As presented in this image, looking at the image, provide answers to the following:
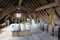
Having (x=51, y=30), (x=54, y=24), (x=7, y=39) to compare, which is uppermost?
(x=54, y=24)

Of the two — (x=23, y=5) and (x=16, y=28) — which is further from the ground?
(x=23, y=5)

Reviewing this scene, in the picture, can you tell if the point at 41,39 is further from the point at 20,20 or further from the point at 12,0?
the point at 20,20

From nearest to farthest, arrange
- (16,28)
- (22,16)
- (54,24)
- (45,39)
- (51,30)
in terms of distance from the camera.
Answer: (45,39), (54,24), (51,30), (16,28), (22,16)

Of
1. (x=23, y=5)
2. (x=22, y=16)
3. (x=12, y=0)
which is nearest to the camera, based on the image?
(x=12, y=0)

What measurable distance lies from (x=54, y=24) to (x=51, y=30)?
60cm

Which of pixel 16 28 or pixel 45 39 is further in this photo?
pixel 16 28

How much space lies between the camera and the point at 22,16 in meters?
15.5

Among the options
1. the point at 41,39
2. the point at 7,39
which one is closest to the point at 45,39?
the point at 41,39

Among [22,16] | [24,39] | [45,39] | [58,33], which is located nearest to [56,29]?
[58,33]

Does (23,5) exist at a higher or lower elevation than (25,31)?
higher

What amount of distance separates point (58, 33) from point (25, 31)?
2.25 meters

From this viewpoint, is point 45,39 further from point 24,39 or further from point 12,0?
point 12,0


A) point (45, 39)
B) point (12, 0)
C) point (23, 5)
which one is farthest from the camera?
point (23, 5)

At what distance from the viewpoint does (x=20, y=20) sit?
15.7 metres
